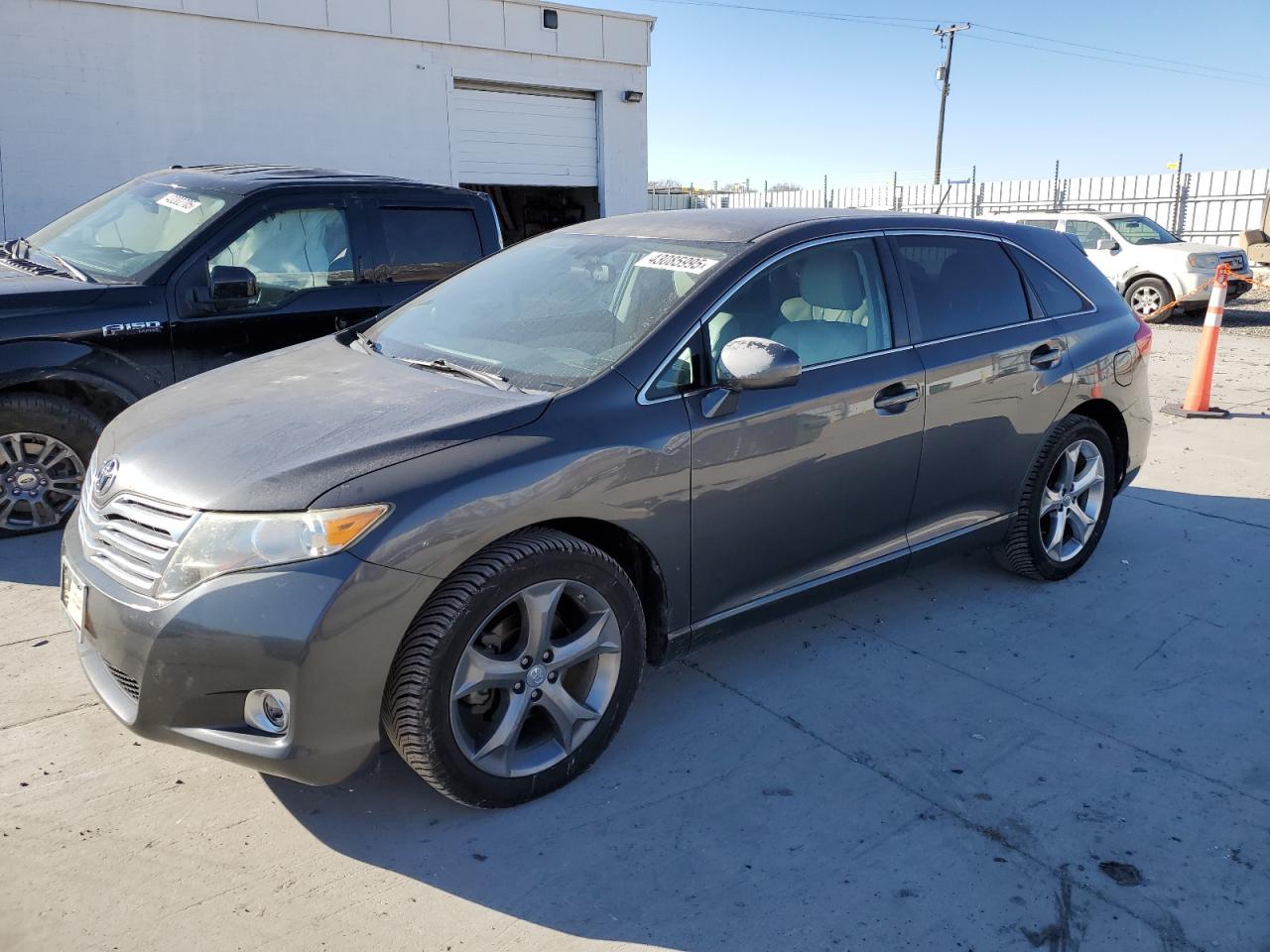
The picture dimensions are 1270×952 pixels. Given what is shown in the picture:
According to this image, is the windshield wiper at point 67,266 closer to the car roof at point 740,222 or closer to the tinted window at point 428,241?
the tinted window at point 428,241

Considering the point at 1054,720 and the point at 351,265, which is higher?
the point at 351,265

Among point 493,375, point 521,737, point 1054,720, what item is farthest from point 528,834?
point 1054,720

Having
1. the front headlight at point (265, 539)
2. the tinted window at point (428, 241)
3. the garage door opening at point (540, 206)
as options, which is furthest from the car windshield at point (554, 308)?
the garage door opening at point (540, 206)

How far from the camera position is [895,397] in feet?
12.1

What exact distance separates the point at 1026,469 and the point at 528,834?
9.14ft

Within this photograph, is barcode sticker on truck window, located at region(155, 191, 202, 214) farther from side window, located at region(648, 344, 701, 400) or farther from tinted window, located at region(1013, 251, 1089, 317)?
tinted window, located at region(1013, 251, 1089, 317)

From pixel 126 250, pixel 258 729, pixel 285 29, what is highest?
pixel 285 29

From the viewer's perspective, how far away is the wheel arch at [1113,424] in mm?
4664

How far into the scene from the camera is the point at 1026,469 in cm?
436

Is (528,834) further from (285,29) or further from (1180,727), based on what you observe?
(285,29)

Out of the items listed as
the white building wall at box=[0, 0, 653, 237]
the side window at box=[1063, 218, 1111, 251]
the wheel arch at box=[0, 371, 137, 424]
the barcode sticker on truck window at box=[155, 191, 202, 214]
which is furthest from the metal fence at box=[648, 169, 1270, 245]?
the wheel arch at box=[0, 371, 137, 424]

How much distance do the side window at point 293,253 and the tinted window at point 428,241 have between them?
0.96ft

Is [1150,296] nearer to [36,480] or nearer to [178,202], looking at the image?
[178,202]

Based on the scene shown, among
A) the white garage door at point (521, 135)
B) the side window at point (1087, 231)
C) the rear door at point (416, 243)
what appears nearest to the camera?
the rear door at point (416, 243)
